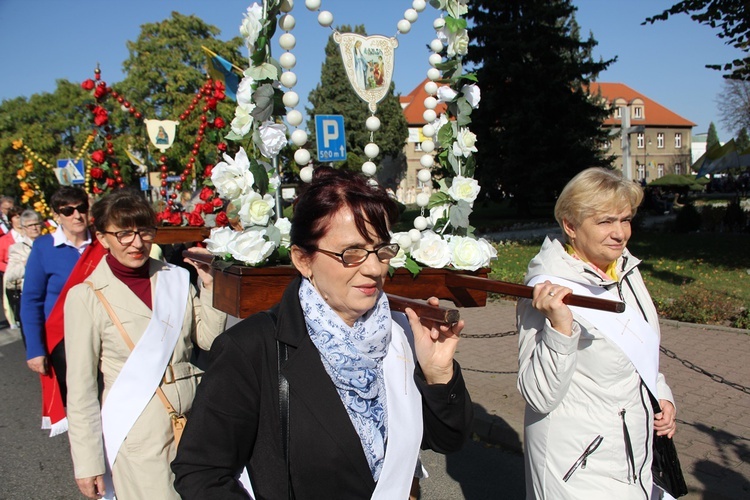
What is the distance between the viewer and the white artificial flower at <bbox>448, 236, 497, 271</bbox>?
2822 millimetres

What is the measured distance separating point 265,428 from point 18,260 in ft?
25.9

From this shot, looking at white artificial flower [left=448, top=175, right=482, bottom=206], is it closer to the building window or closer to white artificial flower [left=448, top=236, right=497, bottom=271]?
white artificial flower [left=448, top=236, right=497, bottom=271]

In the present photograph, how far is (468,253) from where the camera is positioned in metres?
2.84

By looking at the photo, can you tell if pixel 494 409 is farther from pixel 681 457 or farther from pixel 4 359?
pixel 4 359

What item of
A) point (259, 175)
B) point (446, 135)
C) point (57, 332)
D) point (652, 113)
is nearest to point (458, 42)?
point (446, 135)

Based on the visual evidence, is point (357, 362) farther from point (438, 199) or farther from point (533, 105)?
point (533, 105)

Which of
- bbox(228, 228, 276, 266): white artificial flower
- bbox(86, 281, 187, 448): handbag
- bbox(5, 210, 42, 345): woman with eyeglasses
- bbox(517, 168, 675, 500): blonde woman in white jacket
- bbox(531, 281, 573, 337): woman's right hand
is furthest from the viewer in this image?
bbox(5, 210, 42, 345): woman with eyeglasses

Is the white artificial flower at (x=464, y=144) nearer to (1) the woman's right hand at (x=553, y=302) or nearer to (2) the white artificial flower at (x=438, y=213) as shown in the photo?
(2) the white artificial flower at (x=438, y=213)

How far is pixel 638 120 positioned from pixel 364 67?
84.1 meters

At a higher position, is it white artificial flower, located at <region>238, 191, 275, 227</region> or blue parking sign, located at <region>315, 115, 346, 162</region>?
blue parking sign, located at <region>315, 115, 346, 162</region>

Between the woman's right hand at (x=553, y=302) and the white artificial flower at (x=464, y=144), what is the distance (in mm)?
1311

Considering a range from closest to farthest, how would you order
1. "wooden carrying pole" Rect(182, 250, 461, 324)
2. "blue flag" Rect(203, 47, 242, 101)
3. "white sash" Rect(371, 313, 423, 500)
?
"wooden carrying pole" Rect(182, 250, 461, 324), "white sash" Rect(371, 313, 423, 500), "blue flag" Rect(203, 47, 242, 101)

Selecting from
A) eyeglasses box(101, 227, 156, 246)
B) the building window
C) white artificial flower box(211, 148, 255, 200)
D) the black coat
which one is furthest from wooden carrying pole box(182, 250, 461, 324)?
the building window

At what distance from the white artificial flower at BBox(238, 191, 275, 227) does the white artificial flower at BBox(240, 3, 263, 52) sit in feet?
2.24
